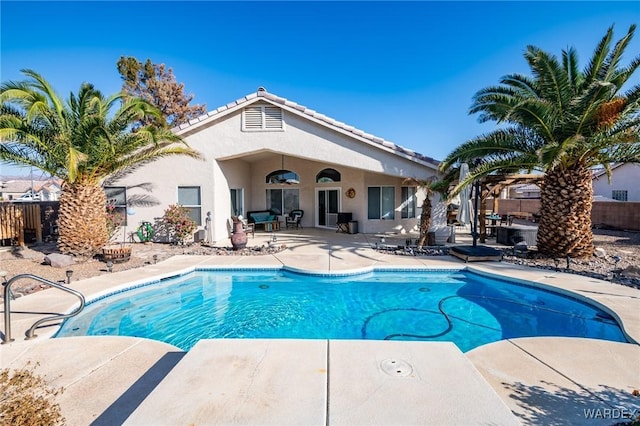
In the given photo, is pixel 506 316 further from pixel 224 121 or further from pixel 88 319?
pixel 224 121

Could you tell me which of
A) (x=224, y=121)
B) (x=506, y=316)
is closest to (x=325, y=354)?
(x=506, y=316)

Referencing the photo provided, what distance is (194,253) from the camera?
12586 millimetres

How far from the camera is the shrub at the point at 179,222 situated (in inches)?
531

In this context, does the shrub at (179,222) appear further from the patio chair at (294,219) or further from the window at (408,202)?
the window at (408,202)

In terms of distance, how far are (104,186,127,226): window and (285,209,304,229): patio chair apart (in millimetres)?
9032

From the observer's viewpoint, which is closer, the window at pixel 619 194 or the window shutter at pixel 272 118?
the window shutter at pixel 272 118

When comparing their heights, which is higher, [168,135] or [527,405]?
[168,135]

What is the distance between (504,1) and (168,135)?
13639mm

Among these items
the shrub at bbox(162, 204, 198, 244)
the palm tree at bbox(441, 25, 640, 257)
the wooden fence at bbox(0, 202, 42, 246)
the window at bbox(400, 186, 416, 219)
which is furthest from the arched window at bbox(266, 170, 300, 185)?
the wooden fence at bbox(0, 202, 42, 246)

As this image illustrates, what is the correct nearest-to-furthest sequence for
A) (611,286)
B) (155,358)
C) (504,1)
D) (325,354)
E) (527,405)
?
(527,405) → (325,354) → (155,358) → (611,286) → (504,1)

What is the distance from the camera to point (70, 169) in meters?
9.71

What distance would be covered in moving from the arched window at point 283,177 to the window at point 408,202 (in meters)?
6.77

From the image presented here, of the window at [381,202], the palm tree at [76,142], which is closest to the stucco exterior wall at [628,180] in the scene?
the window at [381,202]

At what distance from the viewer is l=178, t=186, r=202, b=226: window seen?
47.3ft
